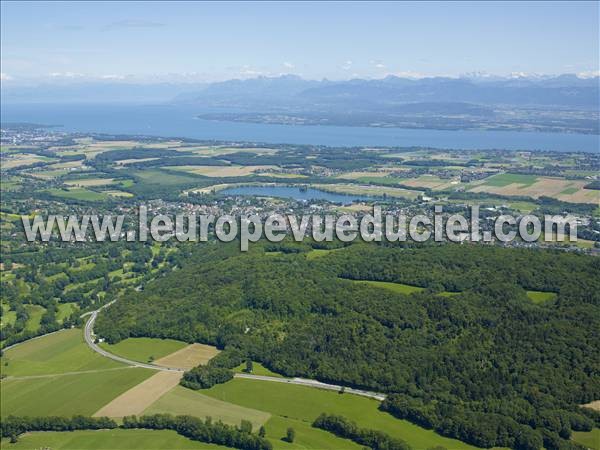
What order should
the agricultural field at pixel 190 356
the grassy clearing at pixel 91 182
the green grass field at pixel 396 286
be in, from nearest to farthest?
the agricultural field at pixel 190 356
the green grass field at pixel 396 286
the grassy clearing at pixel 91 182

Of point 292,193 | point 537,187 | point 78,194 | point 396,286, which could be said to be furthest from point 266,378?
point 537,187

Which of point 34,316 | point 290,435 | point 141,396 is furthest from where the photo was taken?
point 34,316

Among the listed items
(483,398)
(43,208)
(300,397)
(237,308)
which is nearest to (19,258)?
(43,208)

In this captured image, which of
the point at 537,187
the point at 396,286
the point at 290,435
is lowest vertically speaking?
the point at 290,435

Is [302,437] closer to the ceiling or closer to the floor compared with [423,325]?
closer to the floor

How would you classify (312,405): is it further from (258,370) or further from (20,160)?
(20,160)

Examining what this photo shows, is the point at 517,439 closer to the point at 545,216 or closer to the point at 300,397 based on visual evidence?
the point at 300,397

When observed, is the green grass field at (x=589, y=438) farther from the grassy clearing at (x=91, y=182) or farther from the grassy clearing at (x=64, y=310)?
the grassy clearing at (x=91, y=182)

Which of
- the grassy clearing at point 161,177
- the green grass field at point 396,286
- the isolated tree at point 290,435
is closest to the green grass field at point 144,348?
the isolated tree at point 290,435
